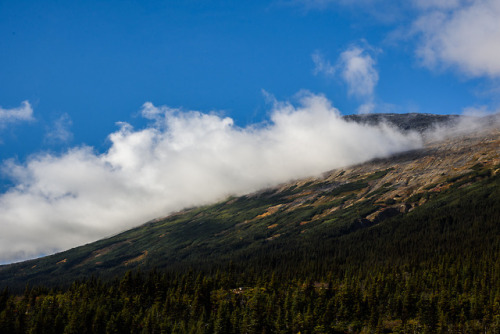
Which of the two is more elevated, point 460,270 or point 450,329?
point 460,270

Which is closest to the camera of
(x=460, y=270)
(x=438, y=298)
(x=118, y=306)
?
(x=438, y=298)

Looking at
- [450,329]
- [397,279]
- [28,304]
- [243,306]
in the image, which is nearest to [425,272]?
[397,279]

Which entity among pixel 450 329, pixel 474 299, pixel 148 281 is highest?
pixel 148 281

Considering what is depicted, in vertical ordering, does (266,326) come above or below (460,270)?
below

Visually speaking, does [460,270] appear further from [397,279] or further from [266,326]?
[266,326]

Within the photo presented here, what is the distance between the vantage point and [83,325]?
14250 cm

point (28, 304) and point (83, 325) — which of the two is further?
point (28, 304)

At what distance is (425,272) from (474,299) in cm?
4305

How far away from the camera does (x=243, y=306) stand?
170m

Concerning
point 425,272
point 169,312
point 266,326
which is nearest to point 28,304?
point 169,312

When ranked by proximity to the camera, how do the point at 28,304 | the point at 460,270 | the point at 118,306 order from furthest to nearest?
the point at 28,304
the point at 460,270
the point at 118,306

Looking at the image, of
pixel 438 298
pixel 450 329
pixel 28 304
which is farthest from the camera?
pixel 28 304

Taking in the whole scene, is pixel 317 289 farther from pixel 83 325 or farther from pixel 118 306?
pixel 83 325

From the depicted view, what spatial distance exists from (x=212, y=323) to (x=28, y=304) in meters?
113
